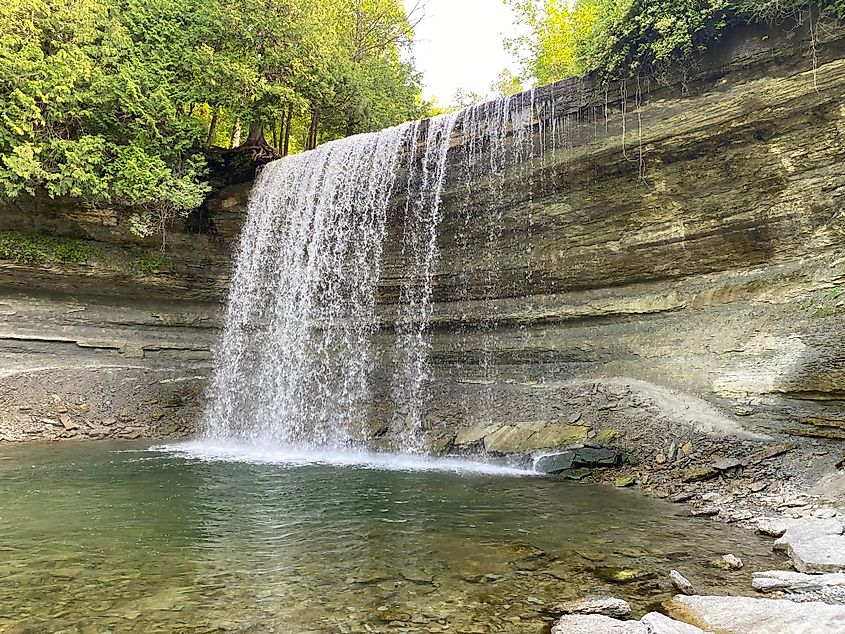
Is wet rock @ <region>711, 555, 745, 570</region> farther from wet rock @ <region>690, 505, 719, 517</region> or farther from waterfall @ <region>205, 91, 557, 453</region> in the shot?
waterfall @ <region>205, 91, 557, 453</region>

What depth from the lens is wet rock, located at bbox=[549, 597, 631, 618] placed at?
11.0 feet

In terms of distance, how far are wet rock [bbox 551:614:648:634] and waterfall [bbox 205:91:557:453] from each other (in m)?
7.83

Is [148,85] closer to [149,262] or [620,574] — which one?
[149,262]

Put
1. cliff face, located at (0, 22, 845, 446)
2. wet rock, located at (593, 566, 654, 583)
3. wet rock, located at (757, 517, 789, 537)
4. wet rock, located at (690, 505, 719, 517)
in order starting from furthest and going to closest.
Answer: cliff face, located at (0, 22, 845, 446) < wet rock, located at (690, 505, 719, 517) < wet rock, located at (757, 517, 789, 537) < wet rock, located at (593, 566, 654, 583)

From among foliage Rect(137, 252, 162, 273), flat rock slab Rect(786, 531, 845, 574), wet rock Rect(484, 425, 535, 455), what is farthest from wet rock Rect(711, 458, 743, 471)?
foliage Rect(137, 252, 162, 273)

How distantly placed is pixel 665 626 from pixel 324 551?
2679 mm

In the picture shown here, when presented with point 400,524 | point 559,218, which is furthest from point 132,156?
point 400,524

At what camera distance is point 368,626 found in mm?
3238

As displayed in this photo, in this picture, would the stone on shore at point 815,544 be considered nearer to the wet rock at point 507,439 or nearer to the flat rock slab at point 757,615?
the flat rock slab at point 757,615

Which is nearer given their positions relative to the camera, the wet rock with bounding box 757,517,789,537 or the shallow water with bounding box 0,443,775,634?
the shallow water with bounding box 0,443,775,634

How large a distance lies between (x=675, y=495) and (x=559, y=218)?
5350 mm

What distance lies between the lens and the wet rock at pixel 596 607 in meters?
3.36

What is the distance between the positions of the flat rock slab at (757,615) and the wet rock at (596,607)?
297mm

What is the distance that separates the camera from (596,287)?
10.1m
